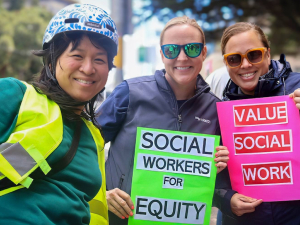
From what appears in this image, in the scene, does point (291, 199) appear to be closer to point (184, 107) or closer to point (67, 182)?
point (184, 107)

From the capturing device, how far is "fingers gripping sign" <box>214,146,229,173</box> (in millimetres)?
2374

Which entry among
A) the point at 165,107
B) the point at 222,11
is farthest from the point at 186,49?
the point at 222,11

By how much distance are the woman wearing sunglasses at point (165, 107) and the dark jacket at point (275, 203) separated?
13.3 inches

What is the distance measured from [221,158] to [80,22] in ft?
4.07

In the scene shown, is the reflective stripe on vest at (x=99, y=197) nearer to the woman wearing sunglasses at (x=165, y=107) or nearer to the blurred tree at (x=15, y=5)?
the woman wearing sunglasses at (x=165, y=107)

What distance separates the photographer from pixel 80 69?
1896mm

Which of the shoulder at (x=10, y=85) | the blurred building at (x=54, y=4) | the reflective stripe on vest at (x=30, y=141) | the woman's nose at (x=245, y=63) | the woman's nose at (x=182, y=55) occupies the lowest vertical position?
the reflective stripe on vest at (x=30, y=141)

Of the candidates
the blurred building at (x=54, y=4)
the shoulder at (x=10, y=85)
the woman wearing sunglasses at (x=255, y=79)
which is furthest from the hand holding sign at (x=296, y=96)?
the blurred building at (x=54, y=4)

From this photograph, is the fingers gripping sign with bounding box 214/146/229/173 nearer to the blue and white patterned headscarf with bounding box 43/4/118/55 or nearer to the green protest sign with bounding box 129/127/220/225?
the green protest sign with bounding box 129/127/220/225

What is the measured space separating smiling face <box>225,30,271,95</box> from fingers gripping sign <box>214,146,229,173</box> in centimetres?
49

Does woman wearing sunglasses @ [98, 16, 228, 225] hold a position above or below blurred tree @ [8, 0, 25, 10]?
below

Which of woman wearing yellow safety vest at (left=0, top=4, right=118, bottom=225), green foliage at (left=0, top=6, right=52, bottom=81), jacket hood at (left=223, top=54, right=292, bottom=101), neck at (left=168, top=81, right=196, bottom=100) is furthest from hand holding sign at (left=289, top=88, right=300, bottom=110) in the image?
green foliage at (left=0, top=6, right=52, bottom=81)

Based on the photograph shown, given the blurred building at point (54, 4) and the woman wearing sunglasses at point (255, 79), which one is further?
the blurred building at point (54, 4)

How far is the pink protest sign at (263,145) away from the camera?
94.3 inches
